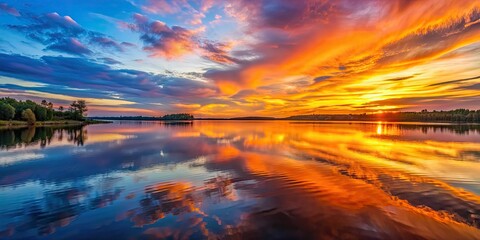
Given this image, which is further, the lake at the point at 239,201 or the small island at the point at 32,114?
the small island at the point at 32,114

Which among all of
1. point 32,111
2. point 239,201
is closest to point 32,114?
point 32,111

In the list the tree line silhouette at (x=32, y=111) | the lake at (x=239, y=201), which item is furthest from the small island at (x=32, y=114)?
the lake at (x=239, y=201)

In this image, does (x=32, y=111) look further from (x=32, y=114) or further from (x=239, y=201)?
(x=239, y=201)

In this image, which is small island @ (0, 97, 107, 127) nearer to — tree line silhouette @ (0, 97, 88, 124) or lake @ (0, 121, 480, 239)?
tree line silhouette @ (0, 97, 88, 124)

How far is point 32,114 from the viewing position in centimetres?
9281

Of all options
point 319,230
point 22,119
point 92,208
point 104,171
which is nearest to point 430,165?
point 319,230

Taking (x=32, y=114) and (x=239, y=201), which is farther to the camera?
(x=32, y=114)

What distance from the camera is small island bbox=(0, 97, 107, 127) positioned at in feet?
284

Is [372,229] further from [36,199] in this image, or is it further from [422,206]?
[36,199]

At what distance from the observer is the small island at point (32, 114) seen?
284 ft

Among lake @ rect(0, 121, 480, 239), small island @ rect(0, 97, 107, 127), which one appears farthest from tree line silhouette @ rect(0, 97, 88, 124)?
lake @ rect(0, 121, 480, 239)

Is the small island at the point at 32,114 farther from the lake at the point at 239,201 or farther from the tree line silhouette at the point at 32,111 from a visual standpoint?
the lake at the point at 239,201

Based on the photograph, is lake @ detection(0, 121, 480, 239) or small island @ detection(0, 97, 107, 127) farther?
small island @ detection(0, 97, 107, 127)

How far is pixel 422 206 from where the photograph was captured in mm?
10609
